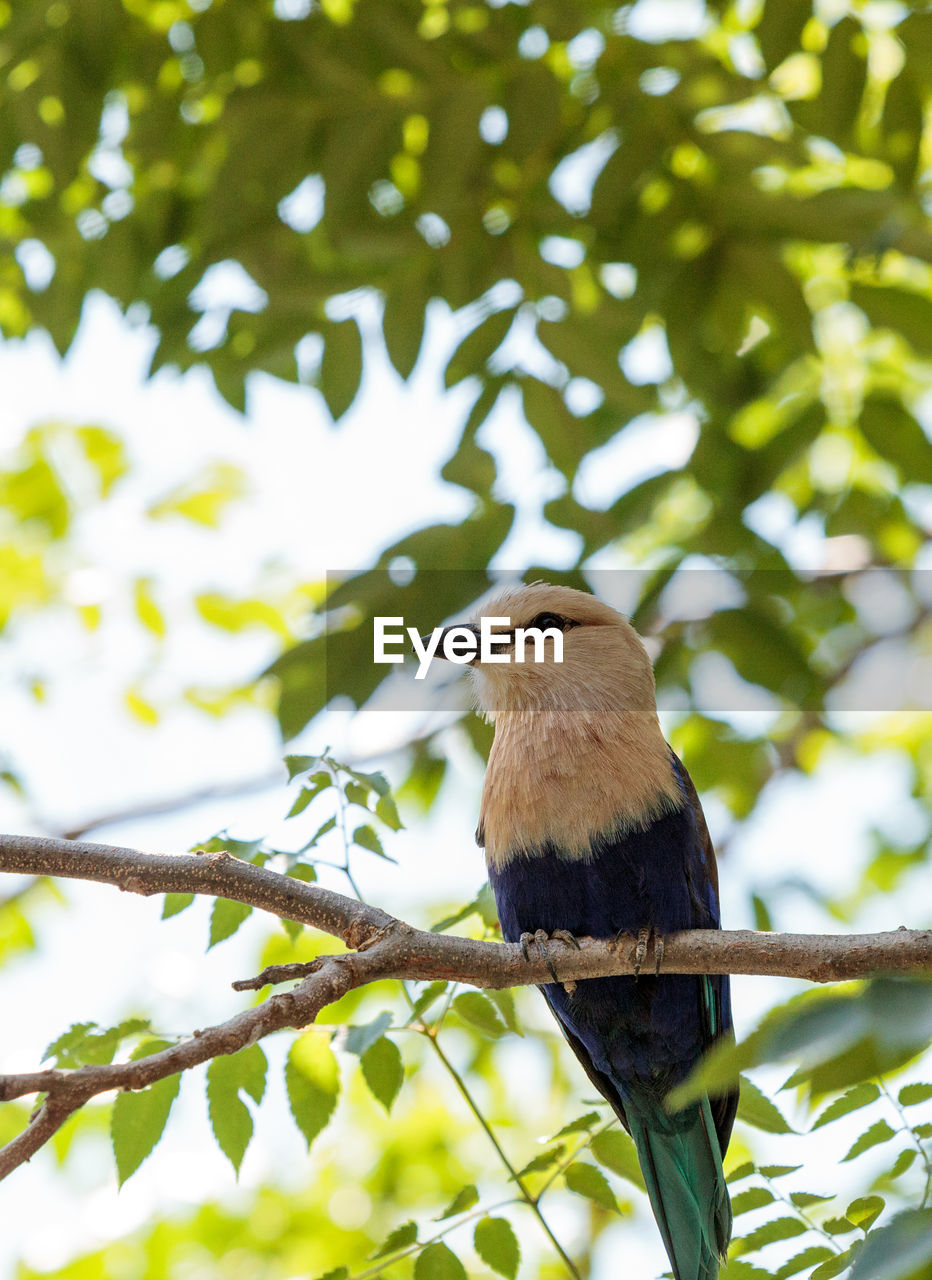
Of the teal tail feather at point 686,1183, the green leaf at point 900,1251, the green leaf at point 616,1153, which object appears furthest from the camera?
the teal tail feather at point 686,1183

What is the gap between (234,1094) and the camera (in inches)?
85.3

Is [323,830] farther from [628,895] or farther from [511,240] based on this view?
[511,240]

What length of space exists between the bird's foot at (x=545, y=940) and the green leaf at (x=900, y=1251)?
0.97 metres

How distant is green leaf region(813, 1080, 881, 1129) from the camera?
185 cm

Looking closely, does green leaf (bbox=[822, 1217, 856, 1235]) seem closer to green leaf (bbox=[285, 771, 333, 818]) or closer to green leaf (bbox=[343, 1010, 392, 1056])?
green leaf (bbox=[343, 1010, 392, 1056])

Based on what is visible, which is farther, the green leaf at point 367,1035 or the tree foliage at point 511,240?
the tree foliage at point 511,240

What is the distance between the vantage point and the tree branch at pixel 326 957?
1651 mm

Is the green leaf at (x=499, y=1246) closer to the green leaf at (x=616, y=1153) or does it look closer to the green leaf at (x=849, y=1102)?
the green leaf at (x=616, y=1153)

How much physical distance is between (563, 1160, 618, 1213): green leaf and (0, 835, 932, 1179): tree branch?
455mm

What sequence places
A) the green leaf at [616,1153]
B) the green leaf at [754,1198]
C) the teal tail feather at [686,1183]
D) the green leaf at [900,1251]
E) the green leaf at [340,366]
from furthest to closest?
the green leaf at [340,366]
the teal tail feather at [686,1183]
the green leaf at [616,1153]
the green leaf at [754,1198]
the green leaf at [900,1251]

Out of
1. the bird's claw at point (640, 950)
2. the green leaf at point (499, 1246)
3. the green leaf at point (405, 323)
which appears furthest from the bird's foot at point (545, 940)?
the green leaf at point (405, 323)

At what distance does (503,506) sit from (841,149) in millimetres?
1457

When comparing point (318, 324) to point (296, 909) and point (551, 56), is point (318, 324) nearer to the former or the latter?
point (551, 56)

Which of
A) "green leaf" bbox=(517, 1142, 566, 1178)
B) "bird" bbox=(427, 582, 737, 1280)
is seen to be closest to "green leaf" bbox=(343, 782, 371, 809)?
"bird" bbox=(427, 582, 737, 1280)
